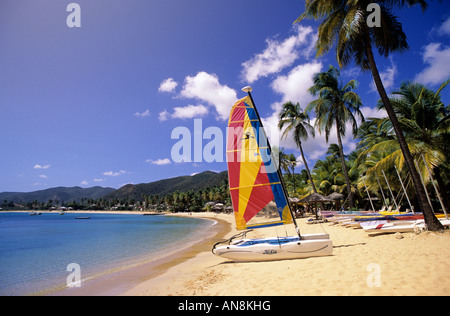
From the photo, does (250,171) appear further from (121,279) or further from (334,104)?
(334,104)

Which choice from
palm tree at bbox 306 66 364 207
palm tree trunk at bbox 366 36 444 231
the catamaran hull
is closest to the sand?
the catamaran hull

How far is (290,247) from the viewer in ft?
22.8

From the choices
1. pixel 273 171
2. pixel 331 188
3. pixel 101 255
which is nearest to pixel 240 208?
pixel 273 171

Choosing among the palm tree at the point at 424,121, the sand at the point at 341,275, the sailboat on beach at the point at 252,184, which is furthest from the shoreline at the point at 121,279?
the palm tree at the point at 424,121

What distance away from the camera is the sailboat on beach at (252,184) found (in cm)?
755

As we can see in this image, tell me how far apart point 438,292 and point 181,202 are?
323 ft

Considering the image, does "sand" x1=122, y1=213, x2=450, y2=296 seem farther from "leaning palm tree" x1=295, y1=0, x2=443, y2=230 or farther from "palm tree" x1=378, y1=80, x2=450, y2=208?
"palm tree" x1=378, y1=80, x2=450, y2=208

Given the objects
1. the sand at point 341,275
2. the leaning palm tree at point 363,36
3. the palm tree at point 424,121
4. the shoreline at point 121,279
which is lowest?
the shoreline at point 121,279

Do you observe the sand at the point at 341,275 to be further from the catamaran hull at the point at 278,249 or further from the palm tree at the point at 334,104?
the palm tree at the point at 334,104

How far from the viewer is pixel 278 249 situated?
7090mm

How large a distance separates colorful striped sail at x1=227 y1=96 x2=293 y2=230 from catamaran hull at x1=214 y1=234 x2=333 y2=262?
27.2 inches

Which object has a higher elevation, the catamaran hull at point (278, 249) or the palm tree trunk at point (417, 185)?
the palm tree trunk at point (417, 185)

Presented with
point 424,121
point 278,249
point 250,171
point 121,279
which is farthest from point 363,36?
point 121,279
